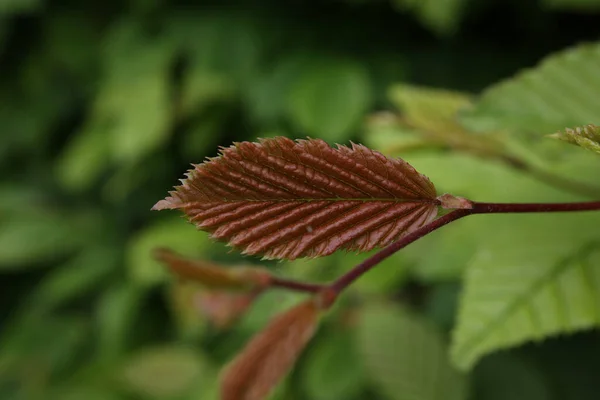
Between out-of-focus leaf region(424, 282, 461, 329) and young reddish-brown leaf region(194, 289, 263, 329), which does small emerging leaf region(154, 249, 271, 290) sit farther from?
out-of-focus leaf region(424, 282, 461, 329)

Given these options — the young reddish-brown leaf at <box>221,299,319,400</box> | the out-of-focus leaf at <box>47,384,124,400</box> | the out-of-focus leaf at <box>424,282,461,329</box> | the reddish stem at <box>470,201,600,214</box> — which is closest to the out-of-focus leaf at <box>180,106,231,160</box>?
the out-of-focus leaf at <box>47,384,124,400</box>

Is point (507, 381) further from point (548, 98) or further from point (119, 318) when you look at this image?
point (119, 318)

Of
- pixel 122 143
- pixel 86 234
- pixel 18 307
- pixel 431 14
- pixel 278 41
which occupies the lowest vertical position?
pixel 18 307

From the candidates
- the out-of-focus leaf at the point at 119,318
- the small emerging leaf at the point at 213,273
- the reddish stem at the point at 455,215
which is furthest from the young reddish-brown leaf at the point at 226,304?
the out-of-focus leaf at the point at 119,318

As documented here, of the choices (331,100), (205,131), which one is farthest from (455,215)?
(205,131)

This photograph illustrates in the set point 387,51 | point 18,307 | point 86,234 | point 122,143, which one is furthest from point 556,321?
point 18,307

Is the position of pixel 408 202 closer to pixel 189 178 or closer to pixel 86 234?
pixel 189 178

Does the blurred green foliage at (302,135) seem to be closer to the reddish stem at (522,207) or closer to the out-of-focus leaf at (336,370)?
the out-of-focus leaf at (336,370)
